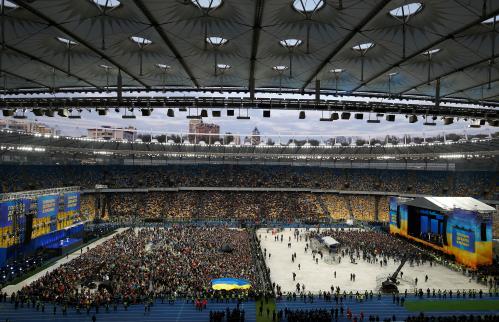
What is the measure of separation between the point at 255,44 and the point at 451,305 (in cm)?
2094

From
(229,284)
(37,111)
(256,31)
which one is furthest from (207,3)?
(229,284)

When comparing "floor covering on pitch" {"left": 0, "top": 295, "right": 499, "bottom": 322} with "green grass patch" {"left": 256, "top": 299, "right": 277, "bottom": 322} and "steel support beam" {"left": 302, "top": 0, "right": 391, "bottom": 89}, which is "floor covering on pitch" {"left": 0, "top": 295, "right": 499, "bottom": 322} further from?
"steel support beam" {"left": 302, "top": 0, "right": 391, "bottom": 89}

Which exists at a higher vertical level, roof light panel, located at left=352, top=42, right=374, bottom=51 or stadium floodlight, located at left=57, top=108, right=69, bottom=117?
roof light panel, located at left=352, top=42, right=374, bottom=51

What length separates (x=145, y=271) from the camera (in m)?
27.2

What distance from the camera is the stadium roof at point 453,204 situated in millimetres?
32200

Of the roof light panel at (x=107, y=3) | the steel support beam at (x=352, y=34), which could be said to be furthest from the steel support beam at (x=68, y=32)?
the steel support beam at (x=352, y=34)

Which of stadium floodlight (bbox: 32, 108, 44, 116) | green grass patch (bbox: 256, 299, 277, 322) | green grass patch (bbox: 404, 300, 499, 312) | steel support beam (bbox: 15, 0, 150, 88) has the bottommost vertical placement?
green grass patch (bbox: 404, 300, 499, 312)

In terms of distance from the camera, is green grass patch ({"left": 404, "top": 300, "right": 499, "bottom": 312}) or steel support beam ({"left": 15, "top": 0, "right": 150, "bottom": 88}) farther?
green grass patch ({"left": 404, "top": 300, "right": 499, "bottom": 312})

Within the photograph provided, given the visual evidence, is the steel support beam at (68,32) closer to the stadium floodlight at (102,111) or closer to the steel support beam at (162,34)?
the stadium floodlight at (102,111)

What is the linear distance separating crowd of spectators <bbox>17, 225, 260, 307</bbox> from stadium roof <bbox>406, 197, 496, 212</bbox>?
1826cm

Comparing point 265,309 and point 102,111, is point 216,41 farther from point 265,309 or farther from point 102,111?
point 265,309

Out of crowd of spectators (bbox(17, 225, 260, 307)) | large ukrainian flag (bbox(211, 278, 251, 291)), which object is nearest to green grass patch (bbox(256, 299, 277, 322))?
large ukrainian flag (bbox(211, 278, 251, 291))

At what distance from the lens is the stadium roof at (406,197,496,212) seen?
3220cm

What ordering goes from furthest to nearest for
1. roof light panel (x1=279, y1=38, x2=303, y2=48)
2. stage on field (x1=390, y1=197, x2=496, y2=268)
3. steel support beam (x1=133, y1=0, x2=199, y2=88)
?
stage on field (x1=390, y1=197, x2=496, y2=268)
roof light panel (x1=279, y1=38, x2=303, y2=48)
steel support beam (x1=133, y1=0, x2=199, y2=88)
